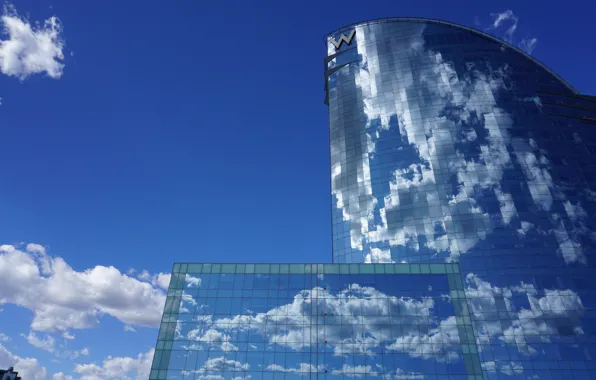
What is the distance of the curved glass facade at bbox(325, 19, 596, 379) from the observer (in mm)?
76438

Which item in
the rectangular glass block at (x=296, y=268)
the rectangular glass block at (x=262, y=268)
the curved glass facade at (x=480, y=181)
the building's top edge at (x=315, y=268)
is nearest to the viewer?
the building's top edge at (x=315, y=268)

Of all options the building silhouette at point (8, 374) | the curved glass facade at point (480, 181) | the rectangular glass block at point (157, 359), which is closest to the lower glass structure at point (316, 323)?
the rectangular glass block at point (157, 359)

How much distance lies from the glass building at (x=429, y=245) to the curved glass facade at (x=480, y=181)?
318 millimetres

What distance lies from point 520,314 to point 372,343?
35899 millimetres

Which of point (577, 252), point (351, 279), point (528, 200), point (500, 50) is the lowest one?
point (351, 279)

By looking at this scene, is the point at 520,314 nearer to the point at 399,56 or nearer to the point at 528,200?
the point at 528,200

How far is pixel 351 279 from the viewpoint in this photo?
211 ft

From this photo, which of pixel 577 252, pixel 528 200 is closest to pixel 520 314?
pixel 577 252

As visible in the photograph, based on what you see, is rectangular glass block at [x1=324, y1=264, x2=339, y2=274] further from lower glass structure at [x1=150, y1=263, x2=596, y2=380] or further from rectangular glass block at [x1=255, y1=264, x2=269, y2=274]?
rectangular glass block at [x1=255, y1=264, x2=269, y2=274]

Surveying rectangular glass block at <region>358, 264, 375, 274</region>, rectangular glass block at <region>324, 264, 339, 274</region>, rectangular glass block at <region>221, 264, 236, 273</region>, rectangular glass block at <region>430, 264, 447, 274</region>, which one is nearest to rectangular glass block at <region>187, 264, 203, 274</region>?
rectangular glass block at <region>221, 264, 236, 273</region>

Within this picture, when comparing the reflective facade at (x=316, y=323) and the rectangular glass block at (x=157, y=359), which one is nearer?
the reflective facade at (x=316, y=323)

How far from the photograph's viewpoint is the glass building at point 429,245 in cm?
5812

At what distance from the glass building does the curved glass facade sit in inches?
12.5

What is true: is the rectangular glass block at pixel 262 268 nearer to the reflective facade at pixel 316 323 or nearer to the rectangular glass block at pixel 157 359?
the reflective facade at pixel 316 323
